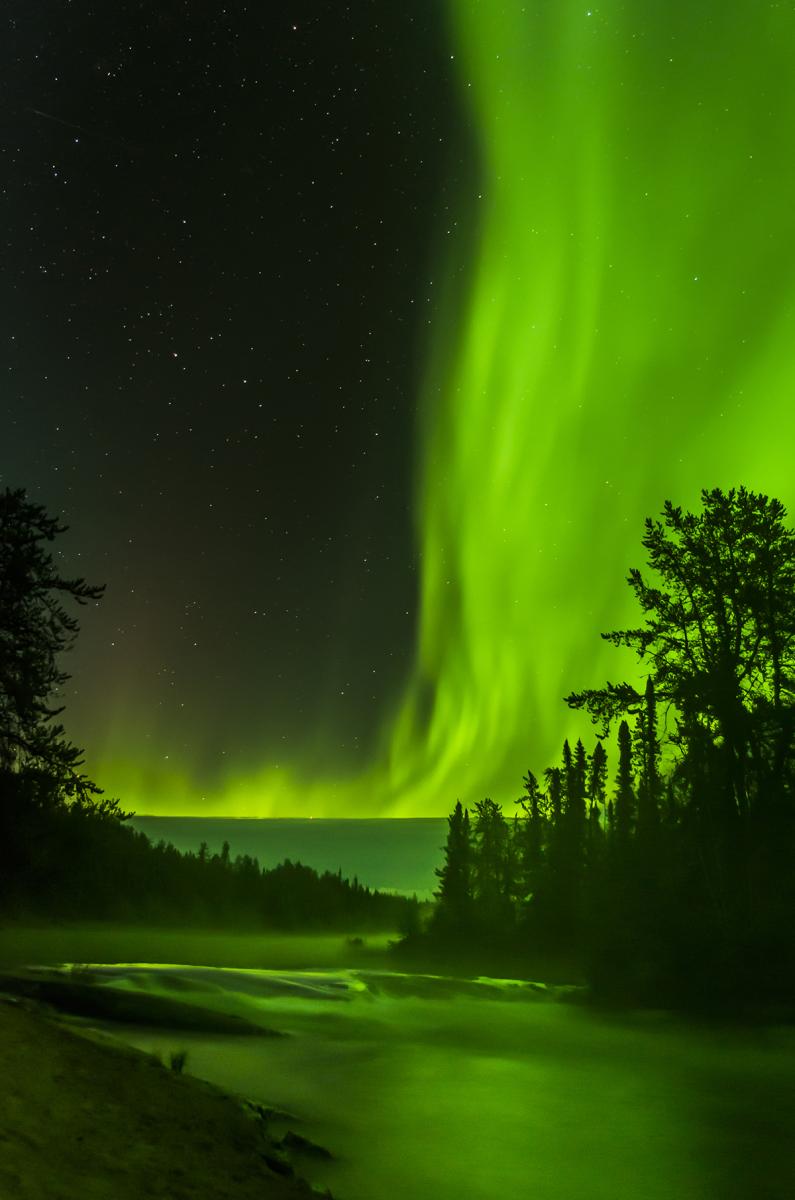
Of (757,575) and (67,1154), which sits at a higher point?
(757,575)

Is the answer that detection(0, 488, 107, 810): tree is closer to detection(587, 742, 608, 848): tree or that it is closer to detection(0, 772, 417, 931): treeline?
detection(0, 772, 417, 931): treeline

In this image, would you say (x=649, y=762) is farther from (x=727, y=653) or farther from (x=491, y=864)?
(x=491, y=864)

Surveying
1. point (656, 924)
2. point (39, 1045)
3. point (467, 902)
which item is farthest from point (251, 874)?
point (39, 1045)

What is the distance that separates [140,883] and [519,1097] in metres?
99.1

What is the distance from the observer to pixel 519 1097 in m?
20.4

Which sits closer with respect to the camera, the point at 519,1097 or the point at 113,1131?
the point at 113,1131

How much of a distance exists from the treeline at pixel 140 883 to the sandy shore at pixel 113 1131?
418 inches

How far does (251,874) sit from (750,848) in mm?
139462

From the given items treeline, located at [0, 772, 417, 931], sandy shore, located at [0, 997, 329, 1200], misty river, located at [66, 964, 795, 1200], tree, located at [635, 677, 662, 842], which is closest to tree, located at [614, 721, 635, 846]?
tree, located at [635, 677, 662, 842]

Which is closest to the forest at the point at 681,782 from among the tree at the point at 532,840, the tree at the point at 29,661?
the tree at the point at 29,661

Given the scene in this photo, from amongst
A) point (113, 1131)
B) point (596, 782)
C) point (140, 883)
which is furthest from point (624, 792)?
point (140, 883)

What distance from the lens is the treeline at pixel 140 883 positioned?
2362 centimetres

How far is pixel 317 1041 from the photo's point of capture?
89.1 ft

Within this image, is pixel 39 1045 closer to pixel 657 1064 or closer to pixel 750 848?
pixel 657 1064
